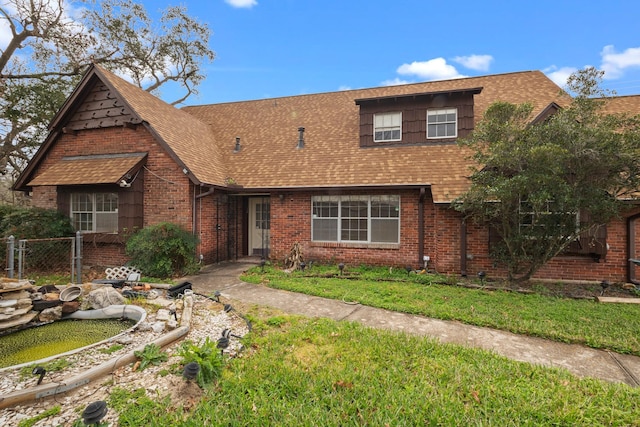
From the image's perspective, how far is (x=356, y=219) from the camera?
10523mm

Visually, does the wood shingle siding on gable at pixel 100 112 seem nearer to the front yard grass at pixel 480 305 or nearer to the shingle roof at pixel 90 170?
the shingle roof at pixel 90 170

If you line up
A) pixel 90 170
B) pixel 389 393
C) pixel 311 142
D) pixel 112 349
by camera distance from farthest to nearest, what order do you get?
1. pixel 311 142
2. pixel 90 170
3. pixel 112 349
4. pixel 389 393

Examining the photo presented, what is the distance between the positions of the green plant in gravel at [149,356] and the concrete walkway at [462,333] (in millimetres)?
2646

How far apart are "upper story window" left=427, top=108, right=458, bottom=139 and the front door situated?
6837 millimetres

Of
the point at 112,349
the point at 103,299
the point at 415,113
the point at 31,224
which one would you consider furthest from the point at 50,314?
the point at 415,113

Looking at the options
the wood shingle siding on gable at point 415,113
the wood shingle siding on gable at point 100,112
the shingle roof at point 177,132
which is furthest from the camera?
the wood shingle siding on gable at point 100,112

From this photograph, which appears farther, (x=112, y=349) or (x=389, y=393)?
(x=112, y=349)

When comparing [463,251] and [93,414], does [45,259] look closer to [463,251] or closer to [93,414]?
[93,414]

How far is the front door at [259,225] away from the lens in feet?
40.7

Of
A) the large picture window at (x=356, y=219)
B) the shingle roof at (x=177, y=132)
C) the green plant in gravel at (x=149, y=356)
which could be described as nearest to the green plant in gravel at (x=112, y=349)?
→ the green plant in gravel at (x=149, y=356)

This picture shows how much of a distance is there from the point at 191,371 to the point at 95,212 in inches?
399

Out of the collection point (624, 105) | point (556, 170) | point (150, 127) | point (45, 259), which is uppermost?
point (624, 105)

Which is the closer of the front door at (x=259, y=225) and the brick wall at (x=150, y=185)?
the brick wall at (x=150, y=185)

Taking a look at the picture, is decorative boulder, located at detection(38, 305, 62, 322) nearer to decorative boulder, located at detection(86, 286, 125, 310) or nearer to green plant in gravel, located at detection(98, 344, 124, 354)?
decorative boulder, located at detection(86, 286, 125, 310)
